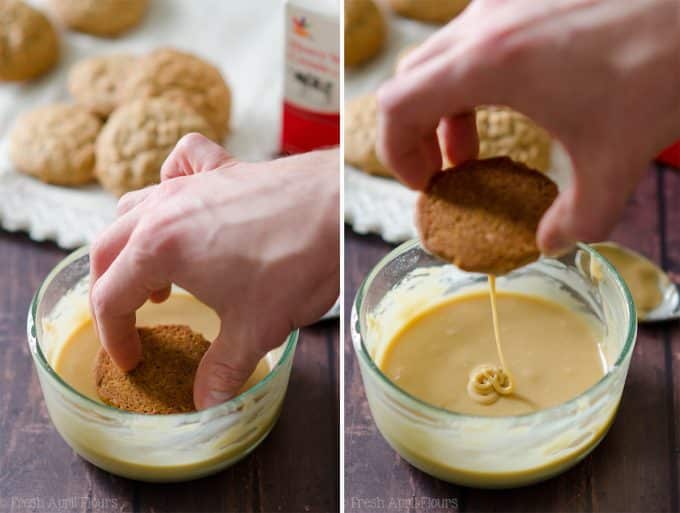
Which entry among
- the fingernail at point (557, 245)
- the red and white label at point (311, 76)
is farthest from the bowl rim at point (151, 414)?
the red and white label at point (311, 76)

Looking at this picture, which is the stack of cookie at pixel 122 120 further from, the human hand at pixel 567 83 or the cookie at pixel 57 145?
the human hand at pixel 567 83

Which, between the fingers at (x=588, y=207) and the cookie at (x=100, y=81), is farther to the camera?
the cookie at (x=100, y=81)

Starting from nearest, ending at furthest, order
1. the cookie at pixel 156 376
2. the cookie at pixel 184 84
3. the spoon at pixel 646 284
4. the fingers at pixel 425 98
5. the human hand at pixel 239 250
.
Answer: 1. the fingers at pixel 425 98
2. the human hand at pixel 239 250
3. the cookie at pixel 156 376
4. the spoon at pixel 646 284
5. the cookie at pixel 184 84

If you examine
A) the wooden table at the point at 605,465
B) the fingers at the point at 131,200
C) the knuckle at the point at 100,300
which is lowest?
the wooden table at the point at 605,465

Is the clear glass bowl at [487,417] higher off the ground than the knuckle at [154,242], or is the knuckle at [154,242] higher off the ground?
the knuckle at [154,242]

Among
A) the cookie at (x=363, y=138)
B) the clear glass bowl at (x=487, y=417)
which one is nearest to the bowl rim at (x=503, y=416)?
the clear glass bowl at (x=487, y=417)

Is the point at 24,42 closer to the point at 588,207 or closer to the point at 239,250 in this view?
the point at 239,250

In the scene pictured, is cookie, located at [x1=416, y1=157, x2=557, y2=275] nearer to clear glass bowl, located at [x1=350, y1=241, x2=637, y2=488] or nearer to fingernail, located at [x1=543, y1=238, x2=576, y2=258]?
fingernail, located at [x1=543, y1=238, x2=576, y2=258]

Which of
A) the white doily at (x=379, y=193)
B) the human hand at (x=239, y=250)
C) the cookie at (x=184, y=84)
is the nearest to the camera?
the human hand at (x=239, y=250)
